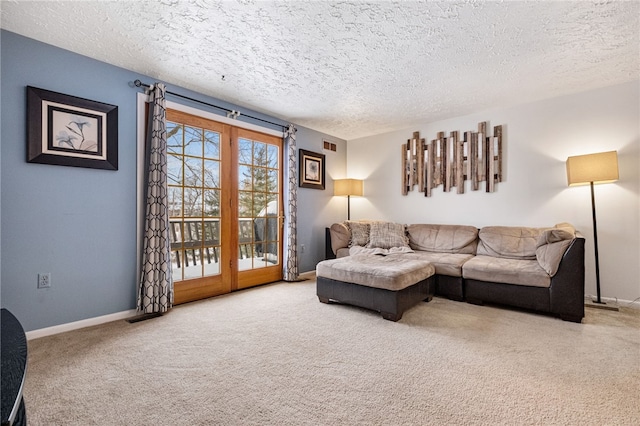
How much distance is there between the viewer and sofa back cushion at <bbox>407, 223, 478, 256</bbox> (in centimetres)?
397

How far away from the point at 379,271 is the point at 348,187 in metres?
2.55

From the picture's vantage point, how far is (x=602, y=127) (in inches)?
131

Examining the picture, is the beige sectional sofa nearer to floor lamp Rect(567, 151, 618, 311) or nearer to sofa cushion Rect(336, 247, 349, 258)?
sofa cushion Rect(336, 247, 349, 258)

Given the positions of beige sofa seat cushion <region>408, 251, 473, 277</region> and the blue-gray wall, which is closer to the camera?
the blue-gray wall

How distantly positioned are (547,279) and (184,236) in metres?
3.78

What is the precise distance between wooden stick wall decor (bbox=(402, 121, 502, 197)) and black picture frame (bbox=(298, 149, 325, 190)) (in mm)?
1403

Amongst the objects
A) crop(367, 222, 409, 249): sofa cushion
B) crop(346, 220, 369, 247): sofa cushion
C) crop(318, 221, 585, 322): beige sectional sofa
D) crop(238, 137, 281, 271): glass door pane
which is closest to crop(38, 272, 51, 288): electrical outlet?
crop(238, 137, 281, 271): glass door pane

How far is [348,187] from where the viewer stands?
516 cm

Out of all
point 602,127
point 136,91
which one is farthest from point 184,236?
point 602,127

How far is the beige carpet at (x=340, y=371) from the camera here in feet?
4.82

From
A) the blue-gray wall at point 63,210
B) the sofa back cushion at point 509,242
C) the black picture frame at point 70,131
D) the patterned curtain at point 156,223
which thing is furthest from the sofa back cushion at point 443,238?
the black picture frame at point 70,131

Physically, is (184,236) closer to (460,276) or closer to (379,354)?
(379,354)

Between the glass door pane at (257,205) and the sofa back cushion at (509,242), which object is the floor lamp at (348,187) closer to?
the glass door pane at (257,205)

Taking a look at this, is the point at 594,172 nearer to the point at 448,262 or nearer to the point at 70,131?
the point at 448,262
